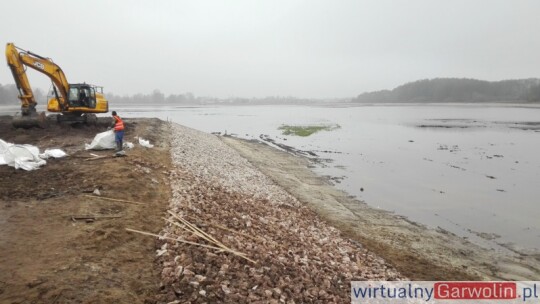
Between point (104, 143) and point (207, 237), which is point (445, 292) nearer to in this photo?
point (207, 237)

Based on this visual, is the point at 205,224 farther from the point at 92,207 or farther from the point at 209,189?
the point at 209,189

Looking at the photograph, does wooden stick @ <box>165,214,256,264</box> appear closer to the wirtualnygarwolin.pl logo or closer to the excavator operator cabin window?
the wirtualnygarwolin.pl logo

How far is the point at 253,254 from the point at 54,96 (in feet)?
79.7

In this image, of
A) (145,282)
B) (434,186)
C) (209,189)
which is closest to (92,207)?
(145,282)

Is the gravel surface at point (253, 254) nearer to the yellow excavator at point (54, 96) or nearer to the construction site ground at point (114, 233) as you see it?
the construction site ground at point (114, 233)

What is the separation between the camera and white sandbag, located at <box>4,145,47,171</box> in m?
14.4

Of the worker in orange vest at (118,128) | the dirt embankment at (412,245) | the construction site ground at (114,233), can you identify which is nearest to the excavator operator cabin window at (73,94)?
the construction site ground at (114,233)

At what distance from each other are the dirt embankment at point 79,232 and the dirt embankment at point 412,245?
28.3 ft

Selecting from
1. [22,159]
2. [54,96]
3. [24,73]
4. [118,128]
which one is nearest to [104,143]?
[118,128]

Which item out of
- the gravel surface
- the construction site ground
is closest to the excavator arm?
the construction site ground

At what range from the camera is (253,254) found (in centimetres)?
937

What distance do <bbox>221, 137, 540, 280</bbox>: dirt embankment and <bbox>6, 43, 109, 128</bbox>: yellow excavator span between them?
16408mm

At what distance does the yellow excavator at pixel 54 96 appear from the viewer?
877 inches

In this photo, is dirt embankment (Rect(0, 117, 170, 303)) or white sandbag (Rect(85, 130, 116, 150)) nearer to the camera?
dirt embankment (Rect(0, 117, 170, 303))
